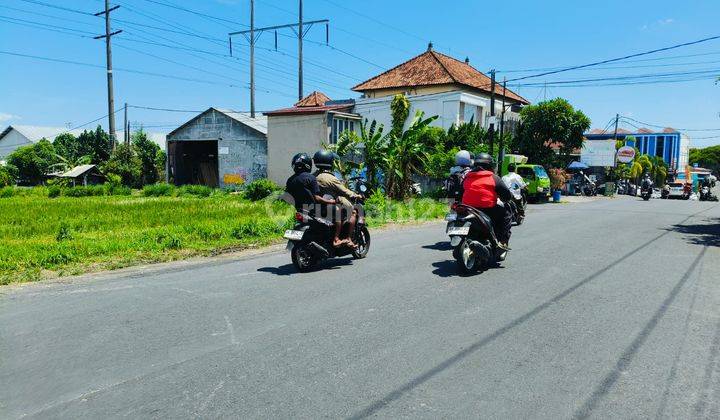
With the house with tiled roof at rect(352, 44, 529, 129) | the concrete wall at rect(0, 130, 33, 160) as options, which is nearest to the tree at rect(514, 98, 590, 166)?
the house with tiled roof at rect(352, 44, 529, 129)

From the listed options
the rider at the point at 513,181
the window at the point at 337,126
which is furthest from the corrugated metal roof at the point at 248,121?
the rider at the point at 513,181

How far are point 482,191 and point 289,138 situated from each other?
77.1ft

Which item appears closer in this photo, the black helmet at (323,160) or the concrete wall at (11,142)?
the black helmet at (323,160)

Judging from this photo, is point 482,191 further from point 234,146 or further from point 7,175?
point 7,175

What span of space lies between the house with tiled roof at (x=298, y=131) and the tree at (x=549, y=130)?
428 inches

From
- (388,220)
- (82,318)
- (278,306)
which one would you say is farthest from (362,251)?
(388,220)

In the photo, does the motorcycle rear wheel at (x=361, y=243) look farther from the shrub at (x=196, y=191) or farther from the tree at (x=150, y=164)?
the tree at (x=150, y=164)

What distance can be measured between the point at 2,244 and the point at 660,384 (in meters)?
11.4

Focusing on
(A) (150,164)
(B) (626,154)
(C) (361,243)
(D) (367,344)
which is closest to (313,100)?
(A) (150,164)

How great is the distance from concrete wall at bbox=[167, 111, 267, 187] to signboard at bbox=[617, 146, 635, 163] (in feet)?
96.0

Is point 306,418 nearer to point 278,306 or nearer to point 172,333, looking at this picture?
point 172,333

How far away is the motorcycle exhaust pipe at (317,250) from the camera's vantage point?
7.92 metres

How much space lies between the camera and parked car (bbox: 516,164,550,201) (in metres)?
27.4

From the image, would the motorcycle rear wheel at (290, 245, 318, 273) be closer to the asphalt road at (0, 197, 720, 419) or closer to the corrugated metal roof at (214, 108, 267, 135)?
the asphalt road at (0, 197, 720, 419)
